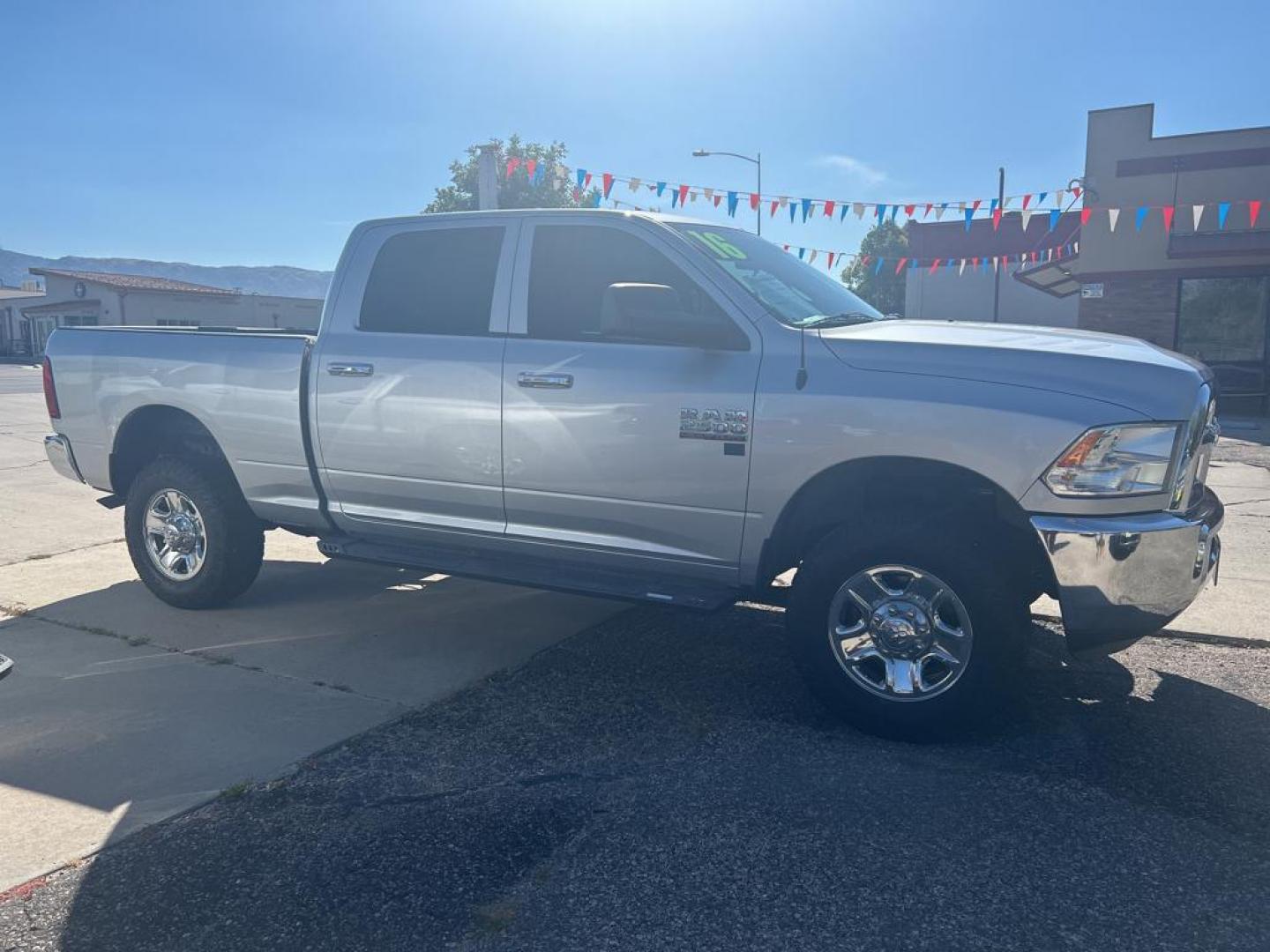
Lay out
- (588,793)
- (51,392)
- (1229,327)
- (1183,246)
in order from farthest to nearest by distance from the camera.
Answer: (1229,327) < (1183,246) < (51,392) < (588,793)

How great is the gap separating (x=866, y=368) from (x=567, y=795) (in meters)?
1.90

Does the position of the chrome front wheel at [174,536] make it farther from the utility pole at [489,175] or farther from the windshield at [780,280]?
the utility pole at [489,175]

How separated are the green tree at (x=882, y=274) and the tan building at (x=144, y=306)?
93.4 feet

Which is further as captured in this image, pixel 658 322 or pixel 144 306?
pixel 144 306

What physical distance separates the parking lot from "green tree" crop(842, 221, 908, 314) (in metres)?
46.1

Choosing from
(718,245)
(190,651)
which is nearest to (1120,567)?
(718,245)

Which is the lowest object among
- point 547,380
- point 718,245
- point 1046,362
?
point 547,380

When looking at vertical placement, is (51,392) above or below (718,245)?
below

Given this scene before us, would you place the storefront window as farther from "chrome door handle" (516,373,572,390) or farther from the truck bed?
the truck bed

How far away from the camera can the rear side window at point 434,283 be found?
16.0 ft

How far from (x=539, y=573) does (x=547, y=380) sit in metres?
0.87

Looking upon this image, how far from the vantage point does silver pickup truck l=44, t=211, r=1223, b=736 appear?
357 centimetres

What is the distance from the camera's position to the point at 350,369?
16.4 feet

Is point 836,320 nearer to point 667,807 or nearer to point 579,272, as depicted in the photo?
point 579,272
